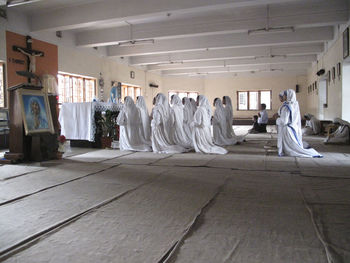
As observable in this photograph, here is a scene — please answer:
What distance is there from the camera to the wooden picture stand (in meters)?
5.51

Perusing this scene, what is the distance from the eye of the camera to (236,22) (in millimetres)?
9562

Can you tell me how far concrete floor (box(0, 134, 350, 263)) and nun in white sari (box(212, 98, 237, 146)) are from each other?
3.69m

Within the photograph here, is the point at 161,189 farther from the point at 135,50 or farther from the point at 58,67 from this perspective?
the point at 135,50

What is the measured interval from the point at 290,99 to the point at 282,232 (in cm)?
456

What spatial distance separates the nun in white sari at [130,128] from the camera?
7.44 meters

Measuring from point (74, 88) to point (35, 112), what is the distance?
6.68 m

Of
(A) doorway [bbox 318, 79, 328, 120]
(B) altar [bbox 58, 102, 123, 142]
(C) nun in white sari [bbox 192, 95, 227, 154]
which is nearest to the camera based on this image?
(C) nun in white sari [bbox 192, 95, 227, 154]

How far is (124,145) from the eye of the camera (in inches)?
299

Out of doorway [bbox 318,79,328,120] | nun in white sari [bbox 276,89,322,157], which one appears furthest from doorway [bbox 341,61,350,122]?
doorway [bbox 318,79,328,120]

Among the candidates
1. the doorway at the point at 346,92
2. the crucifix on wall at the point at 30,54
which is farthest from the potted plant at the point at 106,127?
the doorway at the point at 346,92

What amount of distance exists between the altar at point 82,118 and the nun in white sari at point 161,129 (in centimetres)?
160

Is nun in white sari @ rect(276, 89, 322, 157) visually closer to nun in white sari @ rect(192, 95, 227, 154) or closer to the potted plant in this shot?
nun in white sari @ rect(192, 95, 227, 154)

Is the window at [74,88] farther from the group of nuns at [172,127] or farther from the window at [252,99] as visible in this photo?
the window at [252,99]

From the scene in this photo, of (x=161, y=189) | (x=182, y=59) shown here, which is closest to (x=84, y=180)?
(x=161, y=189)
